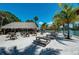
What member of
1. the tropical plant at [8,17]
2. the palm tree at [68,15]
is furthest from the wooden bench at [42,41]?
the tropical plant at [8,17]

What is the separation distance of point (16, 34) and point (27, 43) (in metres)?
0.50

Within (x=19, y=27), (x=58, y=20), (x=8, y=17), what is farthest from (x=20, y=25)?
(x=58, y=20)

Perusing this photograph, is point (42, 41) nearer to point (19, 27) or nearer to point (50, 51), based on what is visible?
point (50, 51)

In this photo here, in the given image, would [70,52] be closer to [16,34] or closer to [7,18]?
[16,34]

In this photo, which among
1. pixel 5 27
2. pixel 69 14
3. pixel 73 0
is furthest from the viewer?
pixel 69 14

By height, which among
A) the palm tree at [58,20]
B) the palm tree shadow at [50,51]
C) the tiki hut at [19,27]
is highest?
the palm tree at [58,20]

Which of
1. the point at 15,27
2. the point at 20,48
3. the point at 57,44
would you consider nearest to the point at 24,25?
the point at 15,27

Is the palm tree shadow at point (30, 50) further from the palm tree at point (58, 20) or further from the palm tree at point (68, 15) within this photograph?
the palm tree at point (68, 15)

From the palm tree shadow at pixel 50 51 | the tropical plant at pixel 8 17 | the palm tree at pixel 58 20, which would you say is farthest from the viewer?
the palm tree at pixel 58 20

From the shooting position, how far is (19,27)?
6.50 m

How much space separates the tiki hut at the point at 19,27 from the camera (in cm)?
644

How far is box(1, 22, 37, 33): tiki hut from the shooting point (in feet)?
21.1

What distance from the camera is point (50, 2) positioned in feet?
20.4

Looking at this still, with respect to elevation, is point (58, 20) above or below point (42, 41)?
above
